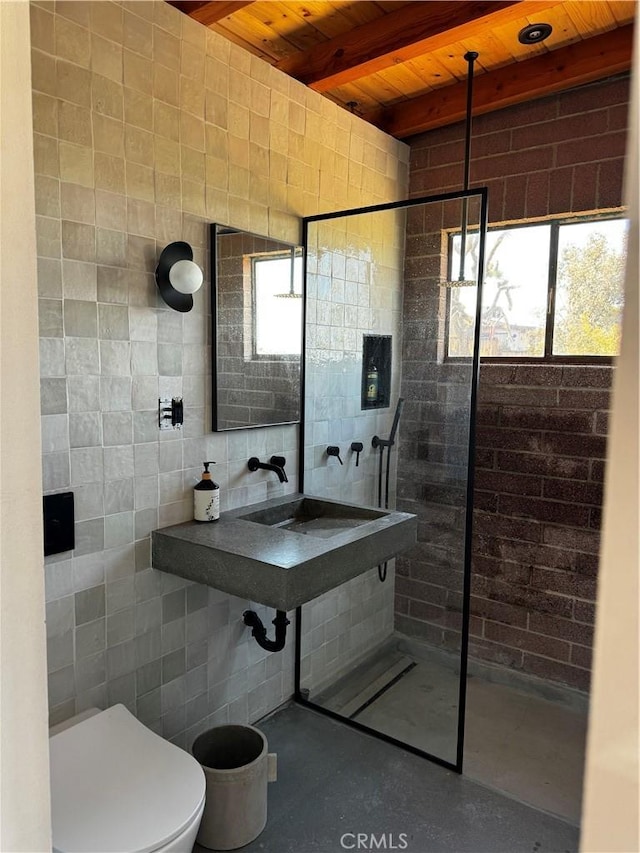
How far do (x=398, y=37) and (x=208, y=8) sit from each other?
75 centimetres

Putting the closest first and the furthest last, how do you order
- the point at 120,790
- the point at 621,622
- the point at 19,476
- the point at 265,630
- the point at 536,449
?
the point at 621,622, the point at 19,476, the point at 120,790, the point at 265,630, the point at 536,449

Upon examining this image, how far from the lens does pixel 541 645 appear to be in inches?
117

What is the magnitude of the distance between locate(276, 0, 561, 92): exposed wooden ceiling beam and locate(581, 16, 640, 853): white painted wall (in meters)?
2.17

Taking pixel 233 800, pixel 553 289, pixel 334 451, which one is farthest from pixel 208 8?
pixel 233 800

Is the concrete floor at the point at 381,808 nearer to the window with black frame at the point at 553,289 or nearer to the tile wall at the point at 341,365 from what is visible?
the tile wall at the point at 341,365

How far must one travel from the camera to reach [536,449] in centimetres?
291

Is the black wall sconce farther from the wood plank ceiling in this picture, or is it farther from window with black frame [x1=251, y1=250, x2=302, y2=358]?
the wood plank ceiling

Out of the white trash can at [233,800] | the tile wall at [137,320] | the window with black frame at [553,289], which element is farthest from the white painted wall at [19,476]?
the window with black frame at [553,289]

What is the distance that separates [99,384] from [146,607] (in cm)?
80

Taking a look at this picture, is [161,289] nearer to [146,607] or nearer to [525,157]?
[146,607]

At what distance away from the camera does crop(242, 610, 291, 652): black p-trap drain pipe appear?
2320 mm

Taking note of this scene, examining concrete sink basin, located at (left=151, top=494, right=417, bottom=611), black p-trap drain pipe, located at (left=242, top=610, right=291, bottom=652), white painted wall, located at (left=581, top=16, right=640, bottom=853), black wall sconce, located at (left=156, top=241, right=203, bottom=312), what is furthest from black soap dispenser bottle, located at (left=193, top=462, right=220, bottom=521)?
white painted wall, located at (left=581, top=16, right=640, bottom=853)

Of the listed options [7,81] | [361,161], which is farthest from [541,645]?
[7,81]

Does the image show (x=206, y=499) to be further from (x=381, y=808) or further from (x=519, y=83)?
(x=519, y=83)
